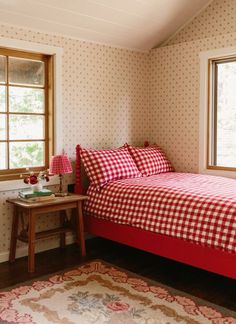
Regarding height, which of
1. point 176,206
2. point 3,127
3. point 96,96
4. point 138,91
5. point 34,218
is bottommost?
point 34,218

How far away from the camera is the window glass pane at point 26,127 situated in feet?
12.0

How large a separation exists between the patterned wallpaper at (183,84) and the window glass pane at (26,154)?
5.19 ft

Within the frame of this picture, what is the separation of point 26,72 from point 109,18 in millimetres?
997

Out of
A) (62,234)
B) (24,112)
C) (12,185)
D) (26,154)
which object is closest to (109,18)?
(24,112)

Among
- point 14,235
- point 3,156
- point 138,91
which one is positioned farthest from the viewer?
point 138,91

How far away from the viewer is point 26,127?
3762mm

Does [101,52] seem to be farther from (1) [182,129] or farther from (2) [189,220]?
(2) [189,220]

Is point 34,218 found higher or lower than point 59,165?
lower

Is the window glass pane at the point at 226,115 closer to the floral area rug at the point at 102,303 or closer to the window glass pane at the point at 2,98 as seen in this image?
the floral area rug at the point at 102,303

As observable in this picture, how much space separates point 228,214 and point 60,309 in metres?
1.32

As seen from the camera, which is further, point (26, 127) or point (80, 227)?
point (26, 127)

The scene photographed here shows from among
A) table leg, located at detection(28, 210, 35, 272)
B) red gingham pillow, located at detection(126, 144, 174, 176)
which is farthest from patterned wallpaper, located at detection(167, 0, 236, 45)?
table leg, located at detection(28, 210, 35, 272)

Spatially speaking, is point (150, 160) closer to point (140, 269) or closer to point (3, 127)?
point (140, 269)

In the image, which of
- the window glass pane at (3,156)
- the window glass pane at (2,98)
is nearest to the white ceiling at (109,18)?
the window glass pane at (2,98)
